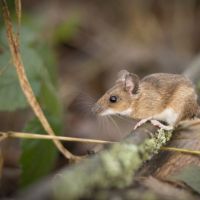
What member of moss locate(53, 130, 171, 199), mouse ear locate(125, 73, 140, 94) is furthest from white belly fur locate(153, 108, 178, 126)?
moss locate(53, 130, 171, 199)

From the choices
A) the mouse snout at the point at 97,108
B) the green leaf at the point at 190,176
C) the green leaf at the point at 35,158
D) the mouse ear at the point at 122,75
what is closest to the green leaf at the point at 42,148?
the green leaf at the point at 35,158

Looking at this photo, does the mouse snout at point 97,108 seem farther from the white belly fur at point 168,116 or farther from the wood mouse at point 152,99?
the white belly fur at point 168,116

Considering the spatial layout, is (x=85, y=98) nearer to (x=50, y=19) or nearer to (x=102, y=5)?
(x=50, y=19)

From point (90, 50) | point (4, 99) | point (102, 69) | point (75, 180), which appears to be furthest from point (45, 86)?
point (90, 50)

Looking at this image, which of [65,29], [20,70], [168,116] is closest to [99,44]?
[65,29]

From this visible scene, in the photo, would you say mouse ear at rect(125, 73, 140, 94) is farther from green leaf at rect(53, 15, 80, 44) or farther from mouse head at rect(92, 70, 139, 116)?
green leaf at rect(53, 15, 80, 44)
